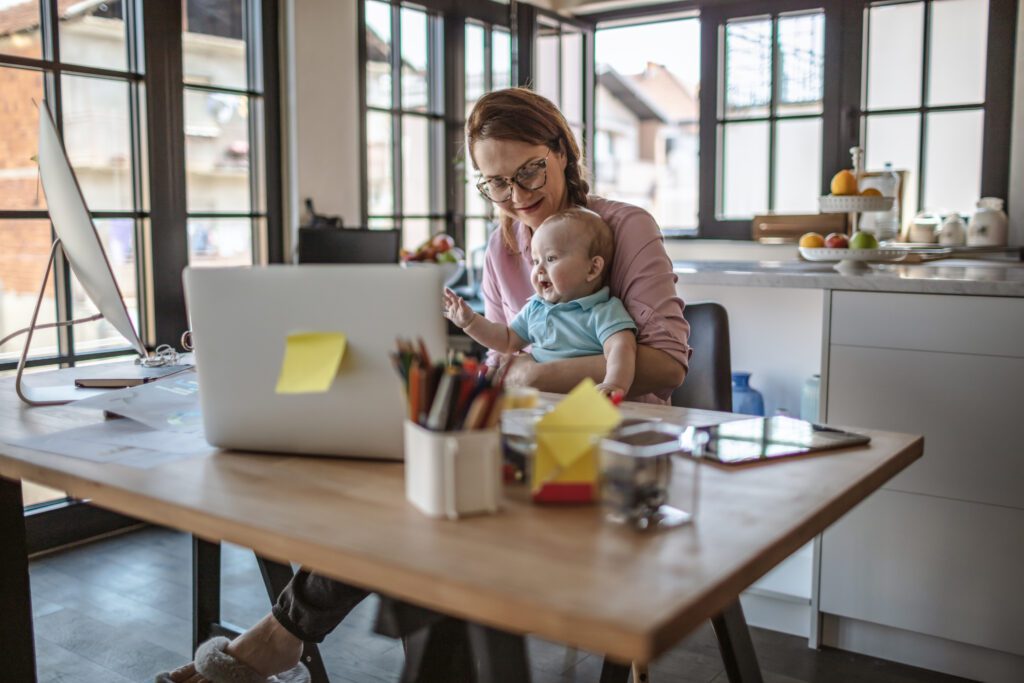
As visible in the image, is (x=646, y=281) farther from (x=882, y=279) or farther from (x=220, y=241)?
(x=220, y=241)

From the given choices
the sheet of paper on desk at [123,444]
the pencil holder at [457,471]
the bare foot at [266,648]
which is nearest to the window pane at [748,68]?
the bare foot at [266,648]

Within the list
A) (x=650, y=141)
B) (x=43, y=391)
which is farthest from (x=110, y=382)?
(x=650, y=141)

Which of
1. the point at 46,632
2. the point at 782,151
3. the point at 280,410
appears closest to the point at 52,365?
the point at 46,632

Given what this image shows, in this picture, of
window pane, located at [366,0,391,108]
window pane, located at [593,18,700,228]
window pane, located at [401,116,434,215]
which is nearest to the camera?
window pane, located at [366,0,391,108]

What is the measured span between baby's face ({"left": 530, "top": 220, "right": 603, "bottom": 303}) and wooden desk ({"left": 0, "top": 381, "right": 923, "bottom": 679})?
0.65 m

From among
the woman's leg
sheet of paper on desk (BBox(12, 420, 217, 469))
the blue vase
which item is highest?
sheet of paper on desk (BBox(12, 420, 217, 469))

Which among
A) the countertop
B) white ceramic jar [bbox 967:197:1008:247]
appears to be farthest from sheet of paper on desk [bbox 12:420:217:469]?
white ceramic jar [bbox 967:197:1008:247]

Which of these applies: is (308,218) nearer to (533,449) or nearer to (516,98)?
(516,98)

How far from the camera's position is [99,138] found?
323 cm

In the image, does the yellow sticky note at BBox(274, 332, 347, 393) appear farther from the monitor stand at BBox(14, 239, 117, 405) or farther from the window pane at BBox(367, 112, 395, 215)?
the window pane at BBox(367, 112, 395, 215)

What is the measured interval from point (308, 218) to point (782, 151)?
248 cm

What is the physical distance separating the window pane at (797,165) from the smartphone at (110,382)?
3.74 meters

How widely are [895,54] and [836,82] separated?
0.29 m

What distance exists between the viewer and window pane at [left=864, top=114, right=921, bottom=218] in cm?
454
